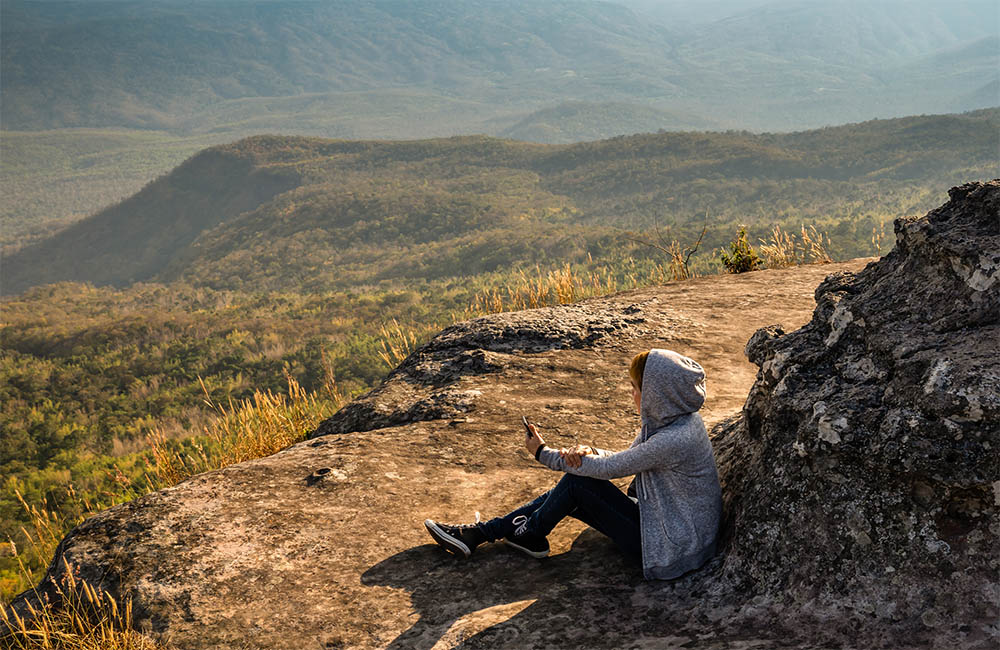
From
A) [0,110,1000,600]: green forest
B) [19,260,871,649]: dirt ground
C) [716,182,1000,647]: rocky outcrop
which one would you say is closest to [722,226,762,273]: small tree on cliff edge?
[0,110,1000,600]: green forest

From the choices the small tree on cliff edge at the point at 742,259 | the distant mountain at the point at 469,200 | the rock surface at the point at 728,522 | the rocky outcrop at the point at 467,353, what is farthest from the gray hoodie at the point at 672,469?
the distant mountain at the point at 469,200

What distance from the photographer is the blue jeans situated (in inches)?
165

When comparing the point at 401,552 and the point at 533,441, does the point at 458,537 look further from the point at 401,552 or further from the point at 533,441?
the point at 533,441

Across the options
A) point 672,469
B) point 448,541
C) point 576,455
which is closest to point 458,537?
point 448,541

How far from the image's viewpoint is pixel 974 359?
342 centimetres

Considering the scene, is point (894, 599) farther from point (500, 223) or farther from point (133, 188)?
point (133, 188)

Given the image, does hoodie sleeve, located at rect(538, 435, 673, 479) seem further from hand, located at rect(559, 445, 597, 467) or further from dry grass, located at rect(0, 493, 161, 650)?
dry grass, located at rect(0, 493, 161, 650)

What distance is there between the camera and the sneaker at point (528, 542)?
439 cm

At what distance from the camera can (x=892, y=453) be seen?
3.34 meters

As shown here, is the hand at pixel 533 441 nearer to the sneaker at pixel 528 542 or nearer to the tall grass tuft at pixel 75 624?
the sneaker at pixel 528 542

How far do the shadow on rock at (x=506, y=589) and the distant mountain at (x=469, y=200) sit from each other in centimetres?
4181

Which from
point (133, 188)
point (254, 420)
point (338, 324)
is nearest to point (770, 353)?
point (254, 420)

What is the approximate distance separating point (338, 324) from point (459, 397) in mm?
29169

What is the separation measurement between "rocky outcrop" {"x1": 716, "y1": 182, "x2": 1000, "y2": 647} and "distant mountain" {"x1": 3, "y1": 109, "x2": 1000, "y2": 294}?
4102cm
